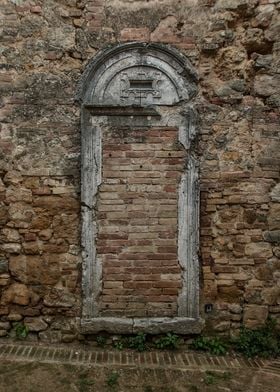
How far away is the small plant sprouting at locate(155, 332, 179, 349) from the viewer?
12.6ft

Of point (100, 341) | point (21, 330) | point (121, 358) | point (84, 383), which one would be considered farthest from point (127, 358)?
point (21, 330)

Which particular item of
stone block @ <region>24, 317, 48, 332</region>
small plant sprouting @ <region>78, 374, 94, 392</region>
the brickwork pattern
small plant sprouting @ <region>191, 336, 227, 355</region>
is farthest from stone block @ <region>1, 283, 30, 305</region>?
small plant sprouting @ <region>191, 336, 227, 355</region>

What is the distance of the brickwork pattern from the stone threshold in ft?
0.23

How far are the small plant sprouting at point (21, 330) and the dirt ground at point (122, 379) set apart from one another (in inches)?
16.9

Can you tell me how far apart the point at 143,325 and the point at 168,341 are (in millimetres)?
318

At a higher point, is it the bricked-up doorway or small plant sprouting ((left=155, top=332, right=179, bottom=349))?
the bricked-up doorway

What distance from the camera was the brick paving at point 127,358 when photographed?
11.6 feet

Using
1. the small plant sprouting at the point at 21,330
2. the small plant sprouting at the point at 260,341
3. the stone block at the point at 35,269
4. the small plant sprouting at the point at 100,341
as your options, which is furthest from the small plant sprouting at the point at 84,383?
the small plant sprouting at the point at 260,341

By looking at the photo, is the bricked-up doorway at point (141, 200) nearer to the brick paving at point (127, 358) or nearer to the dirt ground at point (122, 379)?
the brick paving at point (127, 358)

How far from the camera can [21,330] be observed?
3883 millimetres

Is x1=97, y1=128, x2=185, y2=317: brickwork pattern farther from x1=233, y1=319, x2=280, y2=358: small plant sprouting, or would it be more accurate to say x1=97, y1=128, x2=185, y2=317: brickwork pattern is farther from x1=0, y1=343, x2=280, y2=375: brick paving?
x1=233, y1=319, x2=280, y2=358: small plant sprouting

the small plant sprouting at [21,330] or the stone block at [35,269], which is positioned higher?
the stone block at [35,269]

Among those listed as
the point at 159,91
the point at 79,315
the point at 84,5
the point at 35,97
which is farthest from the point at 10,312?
the point at 84,5

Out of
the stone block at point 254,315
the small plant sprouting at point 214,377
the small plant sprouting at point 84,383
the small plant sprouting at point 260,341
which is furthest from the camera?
the stone block at point 254,315
